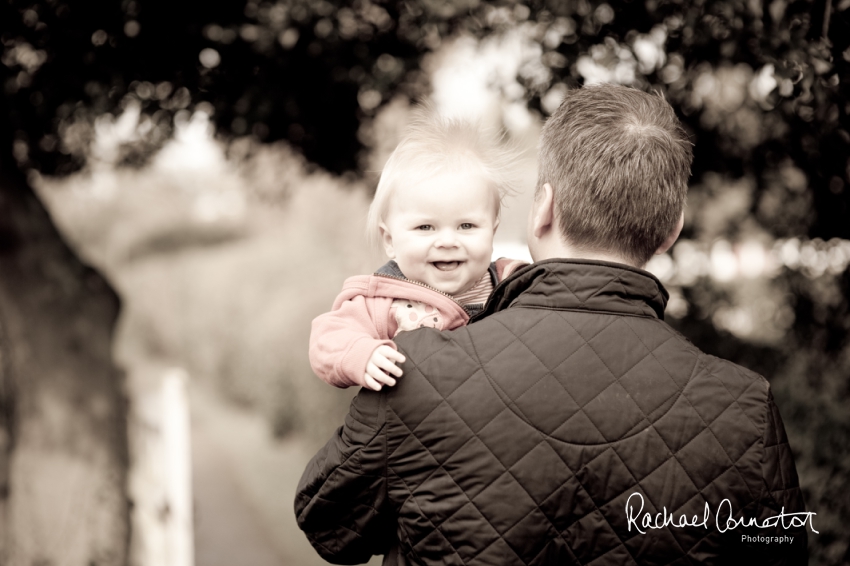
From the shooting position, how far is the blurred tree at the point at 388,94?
362 centimetres

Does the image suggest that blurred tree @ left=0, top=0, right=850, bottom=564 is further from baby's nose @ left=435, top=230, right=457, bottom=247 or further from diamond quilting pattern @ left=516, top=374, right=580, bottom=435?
diamond quilting pattern @ left=516, top=374, right=580, bottom=435

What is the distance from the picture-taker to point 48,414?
4.71 m

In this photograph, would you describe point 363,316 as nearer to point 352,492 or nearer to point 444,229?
point 444,229

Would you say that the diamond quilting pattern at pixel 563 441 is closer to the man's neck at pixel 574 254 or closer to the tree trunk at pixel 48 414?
the man's neck at pixel 574 254

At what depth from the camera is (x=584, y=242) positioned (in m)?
1.57

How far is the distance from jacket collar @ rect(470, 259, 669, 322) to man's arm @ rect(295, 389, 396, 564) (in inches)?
14.5

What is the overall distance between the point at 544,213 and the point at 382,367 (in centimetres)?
45

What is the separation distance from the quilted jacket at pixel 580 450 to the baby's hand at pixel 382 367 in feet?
0.07

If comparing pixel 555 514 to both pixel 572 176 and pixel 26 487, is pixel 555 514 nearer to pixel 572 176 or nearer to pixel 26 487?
pixel 572 176

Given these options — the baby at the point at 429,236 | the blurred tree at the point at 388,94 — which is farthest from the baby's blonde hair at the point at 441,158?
the blurred tree at the point at 388,94

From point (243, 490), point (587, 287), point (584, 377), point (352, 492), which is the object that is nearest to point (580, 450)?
point (584, 377)

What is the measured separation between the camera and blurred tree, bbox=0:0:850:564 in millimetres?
3619

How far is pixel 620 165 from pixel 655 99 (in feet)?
0.75

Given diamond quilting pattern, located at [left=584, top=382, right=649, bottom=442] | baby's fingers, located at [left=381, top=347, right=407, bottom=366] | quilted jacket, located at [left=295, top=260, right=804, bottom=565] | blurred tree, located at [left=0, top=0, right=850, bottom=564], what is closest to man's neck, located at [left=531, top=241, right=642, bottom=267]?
quilted jacket, located at [left=295, top=260, right=804, bottom=565]
